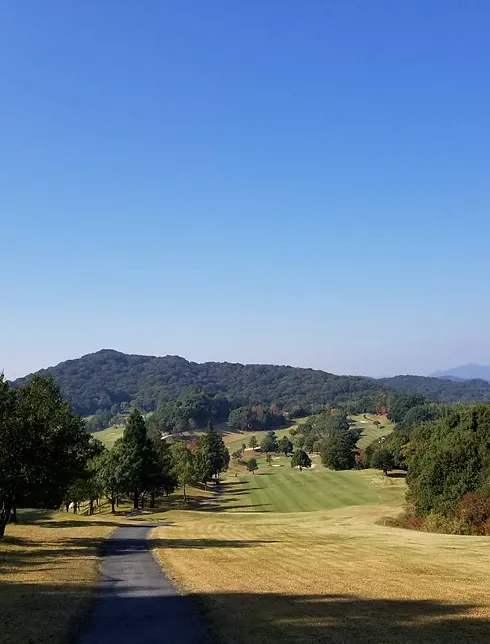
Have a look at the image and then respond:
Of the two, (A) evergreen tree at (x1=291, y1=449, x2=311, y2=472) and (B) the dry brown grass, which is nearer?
(B) the dry brown grass

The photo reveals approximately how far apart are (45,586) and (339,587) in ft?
37.8

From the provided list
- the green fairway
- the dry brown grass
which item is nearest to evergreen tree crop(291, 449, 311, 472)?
the green fairway

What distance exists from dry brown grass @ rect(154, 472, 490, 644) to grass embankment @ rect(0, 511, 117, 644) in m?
4.12

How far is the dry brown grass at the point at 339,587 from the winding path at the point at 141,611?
0.80 m

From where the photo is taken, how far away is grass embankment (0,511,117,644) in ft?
52.3

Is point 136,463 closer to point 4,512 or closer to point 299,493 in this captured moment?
point 299,493

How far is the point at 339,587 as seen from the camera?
2114 cm

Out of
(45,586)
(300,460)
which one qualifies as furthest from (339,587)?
(300,460)

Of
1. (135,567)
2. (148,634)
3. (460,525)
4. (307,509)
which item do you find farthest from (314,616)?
(307,509)

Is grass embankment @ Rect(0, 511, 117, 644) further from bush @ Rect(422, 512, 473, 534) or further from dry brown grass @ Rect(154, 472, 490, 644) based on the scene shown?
bush @ Rect(422, 512, 473, 534)

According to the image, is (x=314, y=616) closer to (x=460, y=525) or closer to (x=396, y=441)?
(x=460, y=525)

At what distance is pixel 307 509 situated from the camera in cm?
9031

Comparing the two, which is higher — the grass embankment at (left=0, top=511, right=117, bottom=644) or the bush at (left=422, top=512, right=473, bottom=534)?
the grass embankment at (left=0, top=511, right=117, bottom=644)

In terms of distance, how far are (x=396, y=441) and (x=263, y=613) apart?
386 ft
